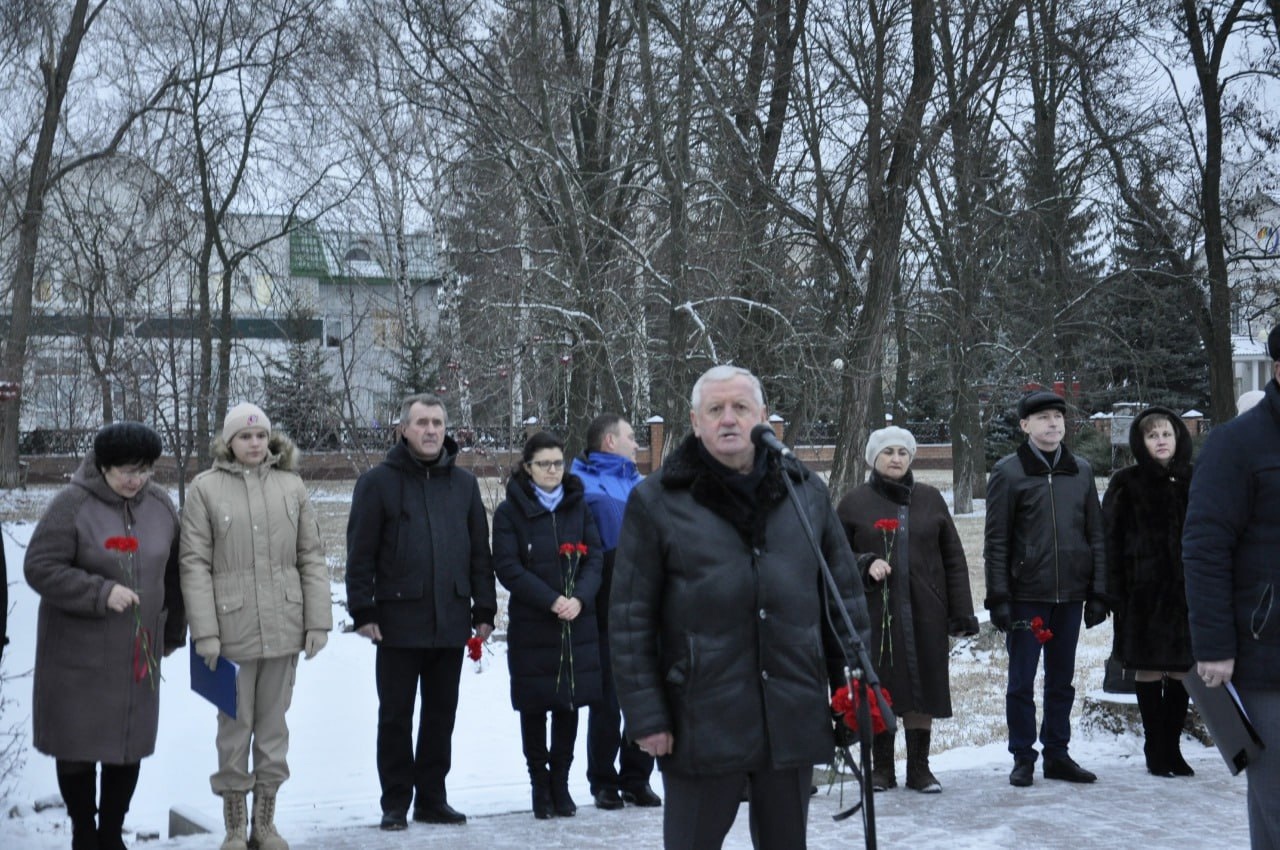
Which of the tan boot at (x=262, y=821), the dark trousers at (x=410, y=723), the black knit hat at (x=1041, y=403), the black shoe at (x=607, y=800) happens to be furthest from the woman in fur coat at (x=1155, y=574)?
the tan boot at (x=262, y=821)

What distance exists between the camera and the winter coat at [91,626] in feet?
18.3

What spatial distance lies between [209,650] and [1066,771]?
451cm

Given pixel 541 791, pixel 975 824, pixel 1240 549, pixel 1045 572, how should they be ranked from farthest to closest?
pixel 1045 572 < pixel 541 791 < pixel 975 824 < pixel 1240 549

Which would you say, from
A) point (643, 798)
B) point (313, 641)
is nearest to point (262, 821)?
point (313, 641)

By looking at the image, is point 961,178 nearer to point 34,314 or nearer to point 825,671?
point 825,671

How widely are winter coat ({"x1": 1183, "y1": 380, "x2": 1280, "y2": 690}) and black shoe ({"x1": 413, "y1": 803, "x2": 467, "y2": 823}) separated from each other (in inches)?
146

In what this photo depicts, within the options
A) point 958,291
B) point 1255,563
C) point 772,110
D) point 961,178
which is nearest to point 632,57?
point 772,110

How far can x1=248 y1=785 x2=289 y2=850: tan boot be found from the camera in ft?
20.1

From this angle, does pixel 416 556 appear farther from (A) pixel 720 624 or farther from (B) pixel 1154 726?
(B) pixel 1154 726

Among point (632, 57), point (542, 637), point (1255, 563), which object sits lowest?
point (542, 637)

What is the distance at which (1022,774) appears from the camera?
739cm

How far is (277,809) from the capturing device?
779 centimetres

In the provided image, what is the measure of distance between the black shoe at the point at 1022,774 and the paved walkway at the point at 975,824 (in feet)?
0.17

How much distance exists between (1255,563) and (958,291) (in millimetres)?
16196
